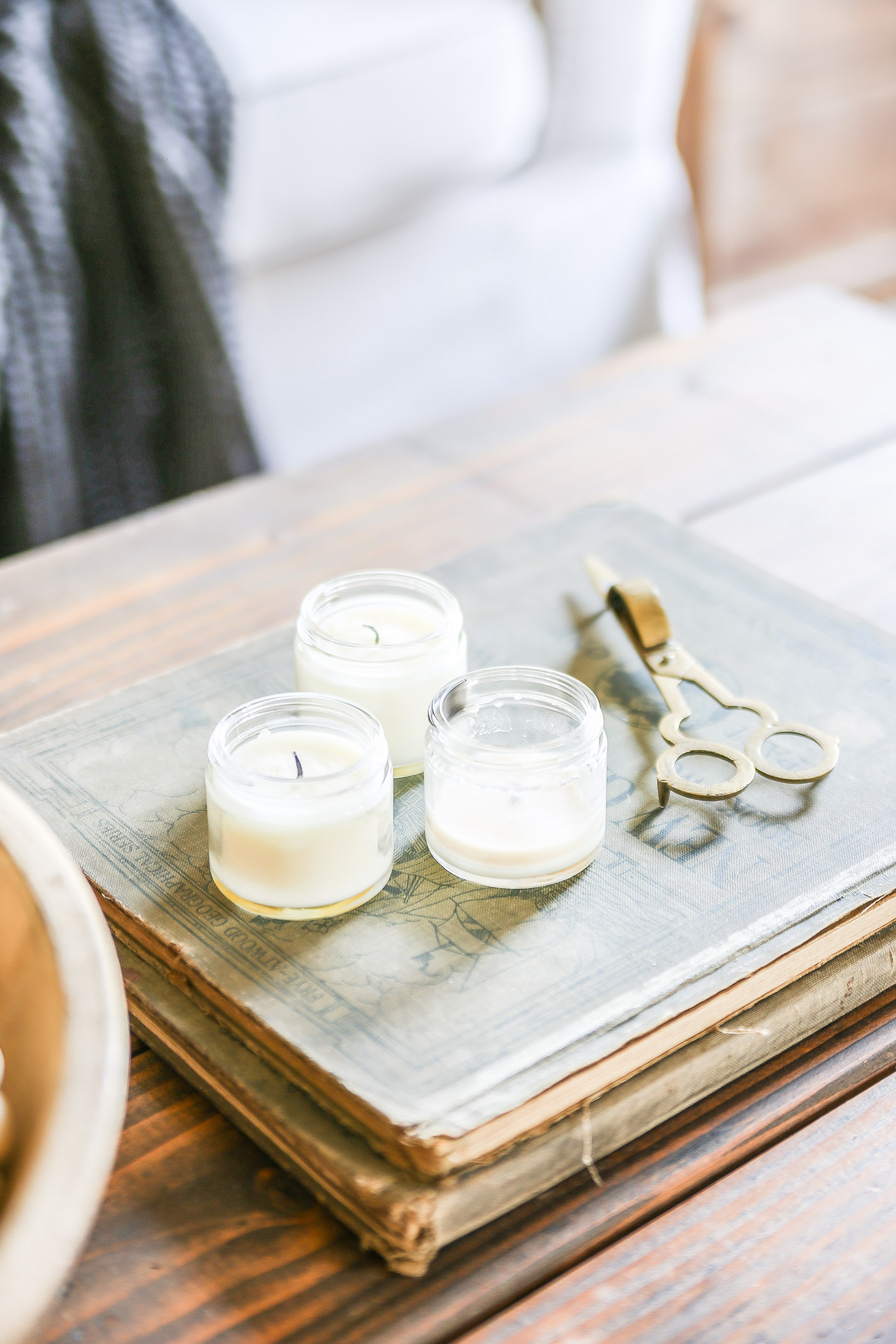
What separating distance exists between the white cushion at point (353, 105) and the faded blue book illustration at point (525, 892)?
3.50 ft

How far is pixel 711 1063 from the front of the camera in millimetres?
441

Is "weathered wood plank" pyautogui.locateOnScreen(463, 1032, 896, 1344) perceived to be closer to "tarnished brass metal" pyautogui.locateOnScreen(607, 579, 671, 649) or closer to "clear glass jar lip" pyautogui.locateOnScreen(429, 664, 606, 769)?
"clear glass jar lip" pyautogui.locateOnScreen(429, 664, 606, 769)

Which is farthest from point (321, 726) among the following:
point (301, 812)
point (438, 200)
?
point (438, 200)

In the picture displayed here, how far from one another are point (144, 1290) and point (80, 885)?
125 millimetres

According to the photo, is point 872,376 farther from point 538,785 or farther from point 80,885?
point 80,885

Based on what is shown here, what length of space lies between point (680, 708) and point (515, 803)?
13 centimetres

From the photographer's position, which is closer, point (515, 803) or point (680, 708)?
point (515, 803)

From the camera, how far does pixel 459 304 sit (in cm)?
179

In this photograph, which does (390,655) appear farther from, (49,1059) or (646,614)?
(49,1059)

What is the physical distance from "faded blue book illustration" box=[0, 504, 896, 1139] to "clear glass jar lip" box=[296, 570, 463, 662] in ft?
0.18

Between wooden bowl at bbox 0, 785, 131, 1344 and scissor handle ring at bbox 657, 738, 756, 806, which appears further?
scissor handle ring at bbox 657, 738, 756, 806

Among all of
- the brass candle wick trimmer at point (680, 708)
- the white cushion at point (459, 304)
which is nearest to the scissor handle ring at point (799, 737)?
the brass candle wick trimmer at point (680, 708)

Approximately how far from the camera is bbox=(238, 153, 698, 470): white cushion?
1.67 m

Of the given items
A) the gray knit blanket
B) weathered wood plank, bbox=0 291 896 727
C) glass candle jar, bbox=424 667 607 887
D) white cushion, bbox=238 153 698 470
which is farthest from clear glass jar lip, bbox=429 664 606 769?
white cushion, bbox=238 153 698 470
